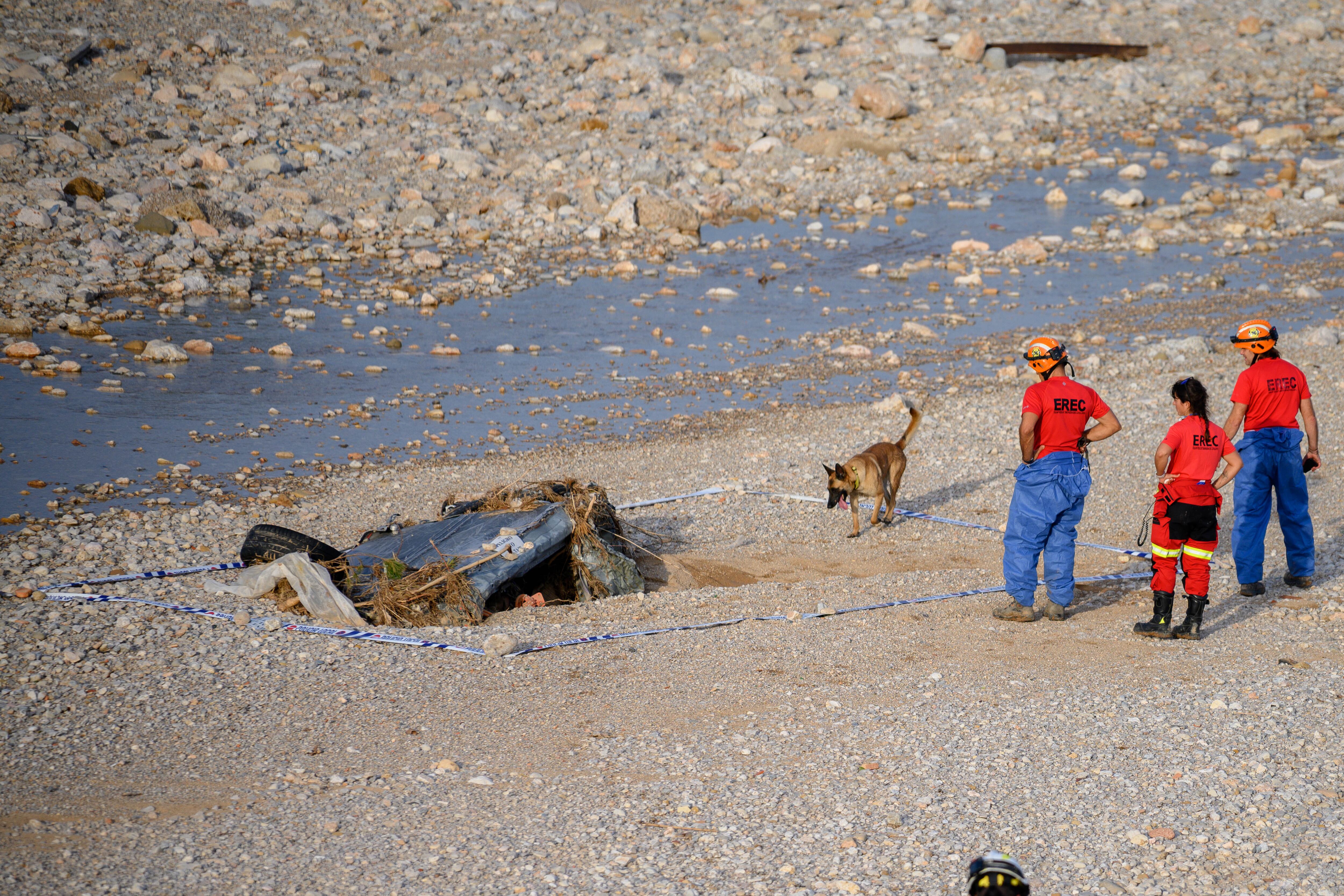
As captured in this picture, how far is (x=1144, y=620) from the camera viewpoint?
706cm

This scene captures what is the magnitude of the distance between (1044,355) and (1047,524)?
1.00 m

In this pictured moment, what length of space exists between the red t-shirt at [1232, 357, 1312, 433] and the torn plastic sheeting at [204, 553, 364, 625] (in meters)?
5.64

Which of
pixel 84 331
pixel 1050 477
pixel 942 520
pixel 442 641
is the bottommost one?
pixel 942 520

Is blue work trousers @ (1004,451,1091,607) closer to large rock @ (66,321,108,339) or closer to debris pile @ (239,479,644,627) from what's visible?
debris pile @ (239,479,644,627)

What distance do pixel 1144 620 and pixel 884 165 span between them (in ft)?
60.0

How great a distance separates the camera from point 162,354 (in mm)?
13422

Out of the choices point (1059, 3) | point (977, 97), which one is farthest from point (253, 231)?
point (1059, 3)

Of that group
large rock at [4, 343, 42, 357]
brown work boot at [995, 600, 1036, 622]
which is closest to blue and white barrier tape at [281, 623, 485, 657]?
brown work boot at [995, 600, 1036, 622]

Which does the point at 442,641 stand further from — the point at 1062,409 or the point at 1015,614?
the point at 1062,409

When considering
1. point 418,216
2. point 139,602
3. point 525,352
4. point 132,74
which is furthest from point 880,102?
point 139,602

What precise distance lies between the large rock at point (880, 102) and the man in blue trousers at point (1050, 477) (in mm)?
20206

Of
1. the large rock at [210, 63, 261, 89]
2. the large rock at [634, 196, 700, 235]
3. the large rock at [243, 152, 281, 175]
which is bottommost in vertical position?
the large rock at [634, 196, 700, 235]

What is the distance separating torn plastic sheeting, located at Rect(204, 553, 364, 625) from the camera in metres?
6.82

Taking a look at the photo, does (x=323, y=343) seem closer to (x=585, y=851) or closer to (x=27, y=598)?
(x=27, y=598)
